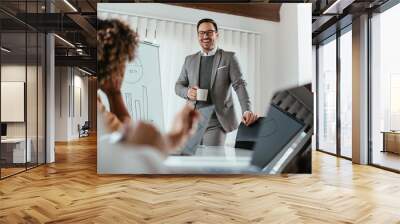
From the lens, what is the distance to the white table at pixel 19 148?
6195mm

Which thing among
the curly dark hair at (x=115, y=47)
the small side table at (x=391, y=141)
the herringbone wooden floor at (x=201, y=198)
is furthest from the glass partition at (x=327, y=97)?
the curly dark hair at (x=115, y=47)

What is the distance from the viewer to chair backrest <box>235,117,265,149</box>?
220 inches

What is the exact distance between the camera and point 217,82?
3.22 metres

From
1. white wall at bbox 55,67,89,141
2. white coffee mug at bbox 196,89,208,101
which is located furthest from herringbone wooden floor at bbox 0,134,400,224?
white wall at bbox 55,67,89,141

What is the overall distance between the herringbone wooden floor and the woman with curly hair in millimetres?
3188

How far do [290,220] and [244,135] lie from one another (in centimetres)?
203

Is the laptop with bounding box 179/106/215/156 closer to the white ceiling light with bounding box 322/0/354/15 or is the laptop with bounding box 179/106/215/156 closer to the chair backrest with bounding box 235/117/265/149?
the chair backrest with bounding box 235/117/265/149

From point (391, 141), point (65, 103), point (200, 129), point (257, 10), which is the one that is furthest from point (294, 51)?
point (65, 103)

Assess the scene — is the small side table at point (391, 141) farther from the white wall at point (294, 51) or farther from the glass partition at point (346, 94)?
the white wall at point (294, 51)

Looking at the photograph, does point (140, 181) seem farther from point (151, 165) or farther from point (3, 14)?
point (151, 165)

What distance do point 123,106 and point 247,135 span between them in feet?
16.6

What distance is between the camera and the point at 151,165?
0.62 meters

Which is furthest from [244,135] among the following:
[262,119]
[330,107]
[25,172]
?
[330,107]

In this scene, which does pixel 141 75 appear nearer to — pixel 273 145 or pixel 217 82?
pixel 217 82
